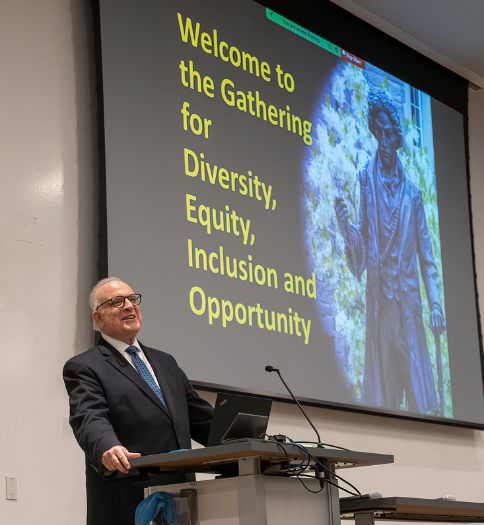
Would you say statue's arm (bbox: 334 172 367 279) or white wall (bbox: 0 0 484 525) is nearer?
white wall (bbox: 0 0 484 525)

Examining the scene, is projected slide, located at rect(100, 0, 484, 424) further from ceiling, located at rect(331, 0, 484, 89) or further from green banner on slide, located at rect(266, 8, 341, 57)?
ceiling, located at rect(331, 0, 484, 89)

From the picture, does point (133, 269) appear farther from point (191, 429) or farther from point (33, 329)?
point (191, 429)

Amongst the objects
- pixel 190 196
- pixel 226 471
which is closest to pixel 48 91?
pixel 190 196

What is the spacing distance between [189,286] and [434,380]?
6.60 ft

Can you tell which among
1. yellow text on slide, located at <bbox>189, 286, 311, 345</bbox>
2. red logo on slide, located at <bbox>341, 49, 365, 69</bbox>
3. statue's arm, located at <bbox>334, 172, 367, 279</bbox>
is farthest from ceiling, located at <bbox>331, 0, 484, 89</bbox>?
yellow text on slide, located at <bbox>189, 286, 311, 345</bbox>

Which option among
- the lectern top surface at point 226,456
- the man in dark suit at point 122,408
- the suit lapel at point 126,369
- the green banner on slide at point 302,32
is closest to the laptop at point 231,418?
the lectern top surface at point 226,456

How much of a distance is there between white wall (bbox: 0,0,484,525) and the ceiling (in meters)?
2.14

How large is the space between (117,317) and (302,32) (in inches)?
112

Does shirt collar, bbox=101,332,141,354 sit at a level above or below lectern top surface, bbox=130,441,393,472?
above

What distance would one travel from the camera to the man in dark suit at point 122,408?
2.82 metres

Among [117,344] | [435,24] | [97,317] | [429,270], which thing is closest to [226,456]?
[117,344]

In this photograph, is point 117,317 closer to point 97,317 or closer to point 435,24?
point 97,317

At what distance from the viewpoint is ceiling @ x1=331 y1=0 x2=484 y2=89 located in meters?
6.11

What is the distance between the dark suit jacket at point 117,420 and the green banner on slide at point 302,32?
270 cm
